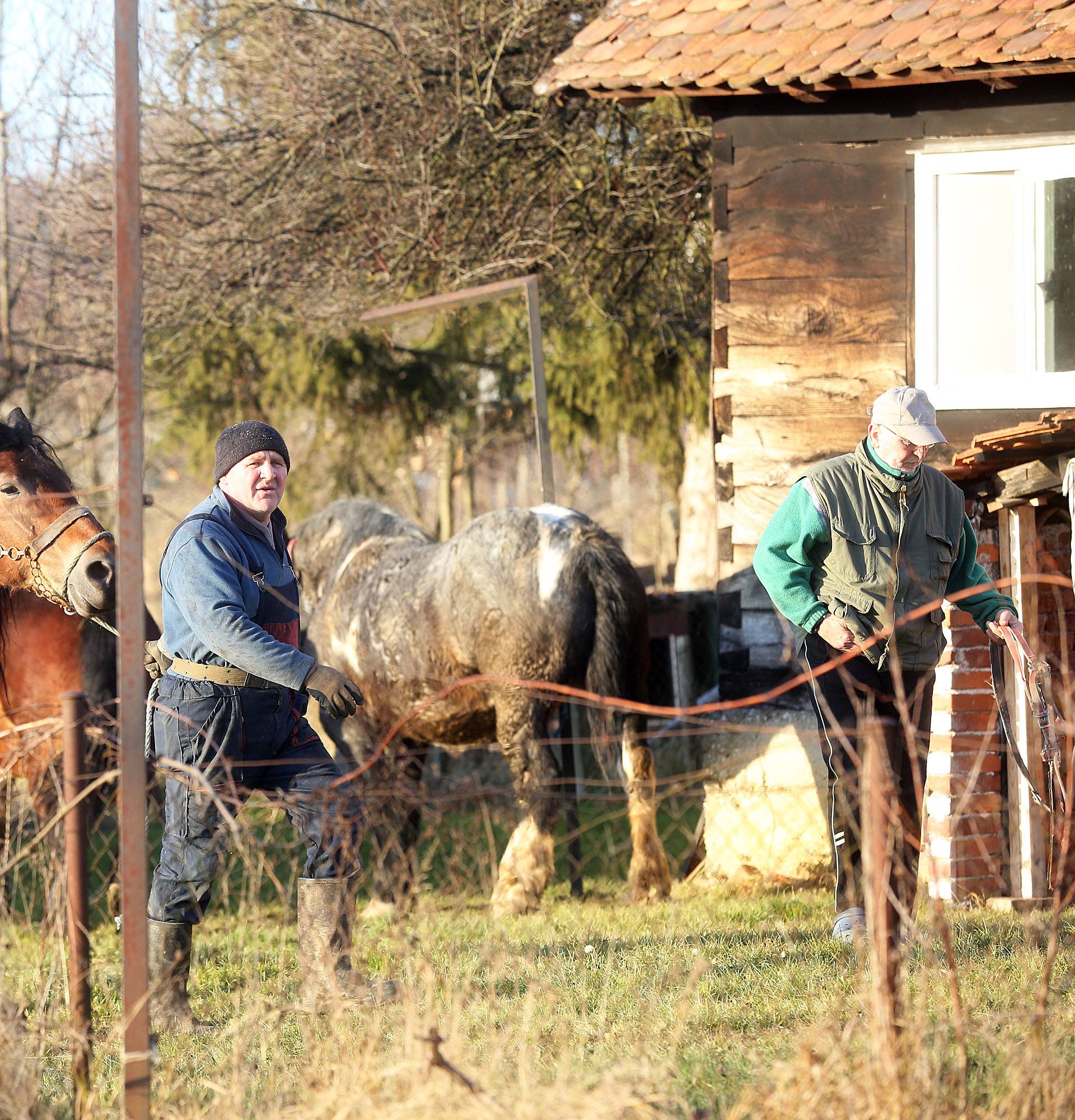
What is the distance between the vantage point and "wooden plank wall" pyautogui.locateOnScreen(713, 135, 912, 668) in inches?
260

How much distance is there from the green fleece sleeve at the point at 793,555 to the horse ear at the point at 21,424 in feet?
9.31

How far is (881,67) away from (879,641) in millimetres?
3053

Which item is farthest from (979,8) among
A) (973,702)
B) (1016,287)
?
(973,702)

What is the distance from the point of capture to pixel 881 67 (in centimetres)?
611

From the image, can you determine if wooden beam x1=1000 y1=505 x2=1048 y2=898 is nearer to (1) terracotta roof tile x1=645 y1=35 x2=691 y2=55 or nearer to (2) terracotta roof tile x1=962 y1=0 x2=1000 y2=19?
(2) terracotta roof tile x1=962 y1=0 x2=1000 y2=19

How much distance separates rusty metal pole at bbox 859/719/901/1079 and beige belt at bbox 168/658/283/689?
195 centimetres

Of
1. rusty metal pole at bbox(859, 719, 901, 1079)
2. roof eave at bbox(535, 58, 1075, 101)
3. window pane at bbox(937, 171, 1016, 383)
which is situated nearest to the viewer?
rusty metal pole at bbox(859, 719, 901, 1079)

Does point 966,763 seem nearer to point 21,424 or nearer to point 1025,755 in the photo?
point 1025,755

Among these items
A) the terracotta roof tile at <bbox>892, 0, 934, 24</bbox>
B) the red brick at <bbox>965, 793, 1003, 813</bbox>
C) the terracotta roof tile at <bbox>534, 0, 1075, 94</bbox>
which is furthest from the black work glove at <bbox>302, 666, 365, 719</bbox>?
the terracotta roof tile at <bbox>892, 0, 934, 24</bbox>

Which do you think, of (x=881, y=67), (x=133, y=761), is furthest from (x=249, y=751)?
(x=881, y=67)

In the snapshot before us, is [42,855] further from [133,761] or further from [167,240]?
[167,240]

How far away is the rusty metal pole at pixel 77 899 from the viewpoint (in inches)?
116

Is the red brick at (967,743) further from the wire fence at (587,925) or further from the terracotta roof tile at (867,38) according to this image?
the terracotta roof tile at (867,38)

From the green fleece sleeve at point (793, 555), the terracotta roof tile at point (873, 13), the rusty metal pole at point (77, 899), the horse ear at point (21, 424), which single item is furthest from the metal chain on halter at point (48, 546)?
the terracotta roof tile at point (873, 13)
